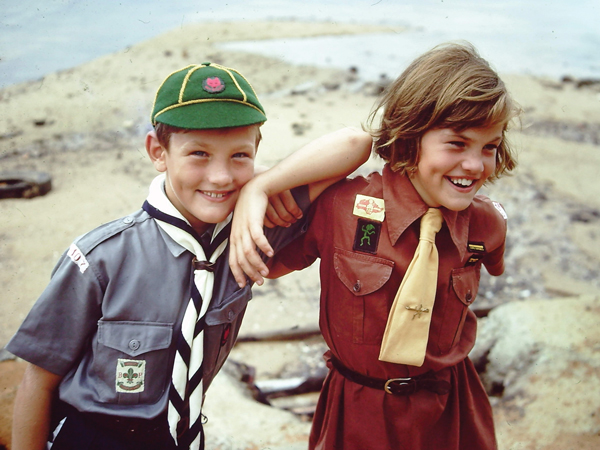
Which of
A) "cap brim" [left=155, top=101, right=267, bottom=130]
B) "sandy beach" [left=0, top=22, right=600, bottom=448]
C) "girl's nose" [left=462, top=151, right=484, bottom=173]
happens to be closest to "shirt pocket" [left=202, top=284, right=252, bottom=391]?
"cap brim" [left=155, top=101, right=267, bottom=130]

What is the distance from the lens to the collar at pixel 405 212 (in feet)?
5.87

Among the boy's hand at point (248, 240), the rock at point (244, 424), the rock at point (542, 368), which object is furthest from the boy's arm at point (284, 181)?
the rock at point (542, 368)

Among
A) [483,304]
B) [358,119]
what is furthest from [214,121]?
[358,119]

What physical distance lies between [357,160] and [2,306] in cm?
323

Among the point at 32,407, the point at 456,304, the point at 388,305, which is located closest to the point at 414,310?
the point at 388,305

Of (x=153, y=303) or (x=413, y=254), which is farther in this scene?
(x=413, y=254)

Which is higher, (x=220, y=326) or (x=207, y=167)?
(x=207, y=167)

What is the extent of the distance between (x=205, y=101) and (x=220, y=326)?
0.73 meters

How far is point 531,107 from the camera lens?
8.41 m

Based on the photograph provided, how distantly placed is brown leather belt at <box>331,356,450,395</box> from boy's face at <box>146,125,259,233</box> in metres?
0.75

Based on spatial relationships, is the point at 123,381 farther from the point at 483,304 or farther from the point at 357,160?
the point at 483,304

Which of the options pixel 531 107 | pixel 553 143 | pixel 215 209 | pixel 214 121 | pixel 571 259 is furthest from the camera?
pixel 531 107

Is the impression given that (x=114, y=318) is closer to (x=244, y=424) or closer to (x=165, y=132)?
(x=165, y=132)

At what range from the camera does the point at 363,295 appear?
180 cm
